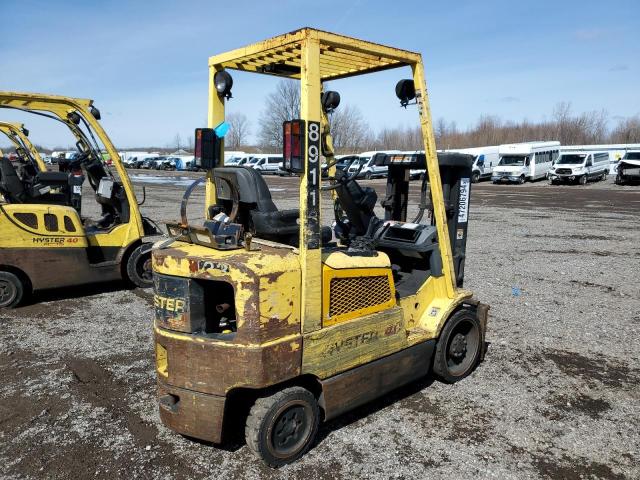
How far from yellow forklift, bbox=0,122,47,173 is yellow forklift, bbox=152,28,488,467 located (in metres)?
8.18

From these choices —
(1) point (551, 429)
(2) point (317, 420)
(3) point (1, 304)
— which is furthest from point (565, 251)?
(3) point (1, 304)

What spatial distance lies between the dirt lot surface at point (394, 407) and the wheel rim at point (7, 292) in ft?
0.53

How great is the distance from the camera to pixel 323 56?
3.92 m

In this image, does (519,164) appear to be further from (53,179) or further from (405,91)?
(405,91)

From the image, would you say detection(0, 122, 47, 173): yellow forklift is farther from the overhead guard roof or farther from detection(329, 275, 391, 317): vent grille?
detection(329, 275, 391, 317): vent grille

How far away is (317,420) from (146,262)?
5.09 m

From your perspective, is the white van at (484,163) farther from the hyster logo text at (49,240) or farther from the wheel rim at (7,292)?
the wheel rim at (7,292)

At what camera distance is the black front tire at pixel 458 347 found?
446 centimetres

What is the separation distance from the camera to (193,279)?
3314mm

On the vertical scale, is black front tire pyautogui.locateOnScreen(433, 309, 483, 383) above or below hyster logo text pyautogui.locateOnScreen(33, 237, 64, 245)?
below

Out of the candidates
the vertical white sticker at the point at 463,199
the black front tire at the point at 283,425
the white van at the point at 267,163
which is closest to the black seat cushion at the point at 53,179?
the vertical white sticker at the point at 463,199

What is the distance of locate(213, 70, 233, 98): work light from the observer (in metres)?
4.02

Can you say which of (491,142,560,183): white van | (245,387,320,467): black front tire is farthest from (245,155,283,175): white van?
(245,387,320,467): black front tire

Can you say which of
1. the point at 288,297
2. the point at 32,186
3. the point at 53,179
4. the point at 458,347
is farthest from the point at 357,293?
the point at 32,186
